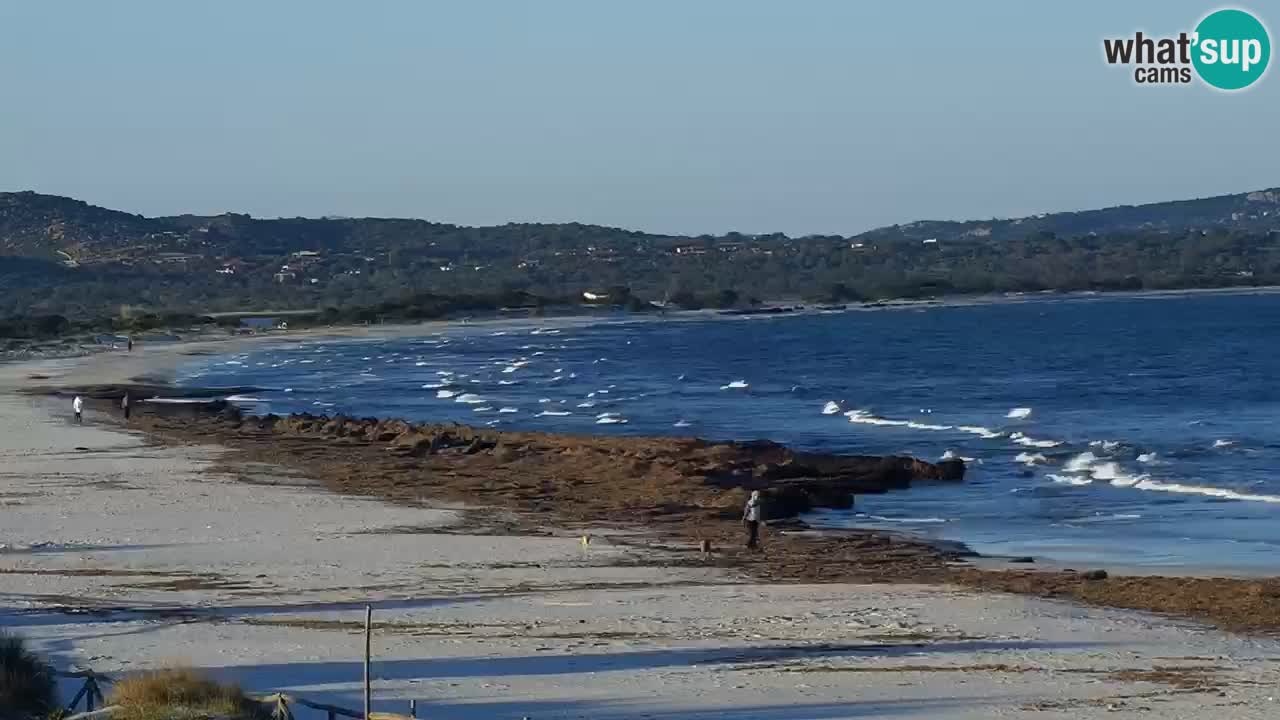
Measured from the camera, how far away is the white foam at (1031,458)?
40.0 meters

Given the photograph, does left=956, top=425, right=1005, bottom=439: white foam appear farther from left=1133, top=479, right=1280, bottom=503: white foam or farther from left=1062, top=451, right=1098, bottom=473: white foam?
left=1133, top=479, right=1280, bottom=503: white foam

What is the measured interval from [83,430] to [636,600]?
97.9ft

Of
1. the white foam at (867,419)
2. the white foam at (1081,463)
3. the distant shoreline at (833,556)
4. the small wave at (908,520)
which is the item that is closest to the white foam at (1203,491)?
the white foam at (1081,463)

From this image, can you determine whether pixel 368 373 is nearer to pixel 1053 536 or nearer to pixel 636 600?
pixel 1053 536

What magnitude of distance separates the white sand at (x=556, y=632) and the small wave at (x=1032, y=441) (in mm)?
19669

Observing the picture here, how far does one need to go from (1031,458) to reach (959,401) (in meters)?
21.4

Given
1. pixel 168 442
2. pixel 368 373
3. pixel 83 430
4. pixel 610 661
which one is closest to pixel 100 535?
pixel 610 661

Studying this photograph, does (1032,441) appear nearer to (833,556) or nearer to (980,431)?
(980,431)

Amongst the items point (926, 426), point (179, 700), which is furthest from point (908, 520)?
point (926, 426)

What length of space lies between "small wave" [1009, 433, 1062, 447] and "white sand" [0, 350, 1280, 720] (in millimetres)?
19669

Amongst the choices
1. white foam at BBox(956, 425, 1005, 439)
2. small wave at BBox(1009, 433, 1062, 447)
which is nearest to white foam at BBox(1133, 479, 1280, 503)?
small wave at BBox(1009, 433, 1062, 447)

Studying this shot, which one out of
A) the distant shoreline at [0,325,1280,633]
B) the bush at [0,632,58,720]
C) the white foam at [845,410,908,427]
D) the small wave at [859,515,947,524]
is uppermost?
the bush at [0,632,58,720]

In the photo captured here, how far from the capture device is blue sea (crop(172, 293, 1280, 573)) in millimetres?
30547

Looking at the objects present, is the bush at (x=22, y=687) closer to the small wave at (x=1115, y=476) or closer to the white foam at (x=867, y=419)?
the small wave at (x=1115, y=476)
